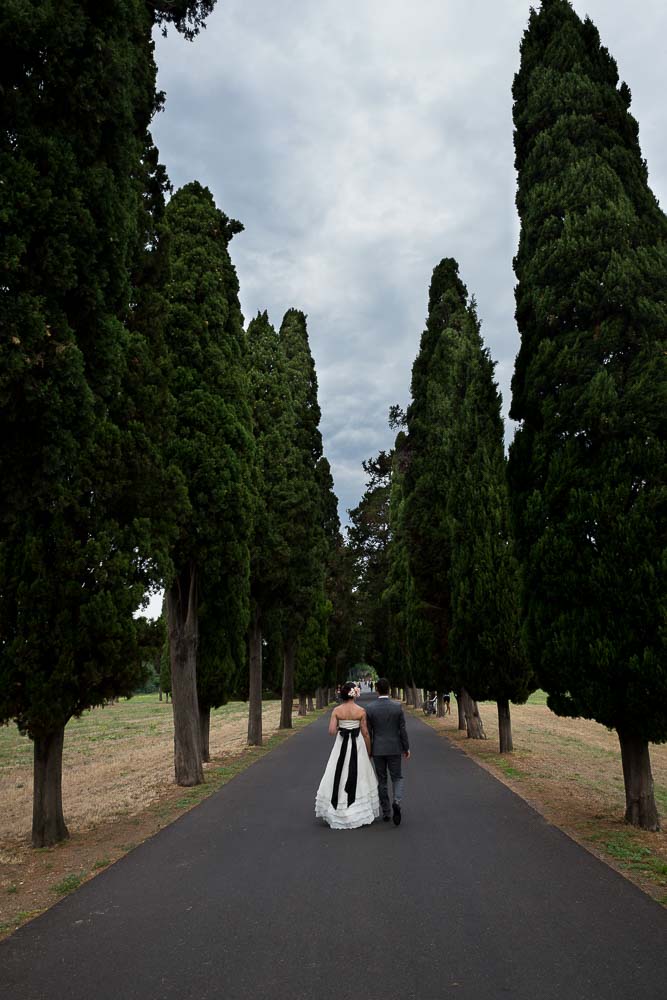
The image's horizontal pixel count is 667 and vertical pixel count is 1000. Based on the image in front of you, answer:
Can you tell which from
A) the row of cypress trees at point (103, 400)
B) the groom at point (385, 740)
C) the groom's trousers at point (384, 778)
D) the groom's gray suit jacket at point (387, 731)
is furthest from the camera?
the groom's gray suit jacket at point (387, 731)

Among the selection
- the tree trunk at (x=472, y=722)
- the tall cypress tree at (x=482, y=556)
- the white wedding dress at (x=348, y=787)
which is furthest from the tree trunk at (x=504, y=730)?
the white wedding dress at (x=348, y=787)

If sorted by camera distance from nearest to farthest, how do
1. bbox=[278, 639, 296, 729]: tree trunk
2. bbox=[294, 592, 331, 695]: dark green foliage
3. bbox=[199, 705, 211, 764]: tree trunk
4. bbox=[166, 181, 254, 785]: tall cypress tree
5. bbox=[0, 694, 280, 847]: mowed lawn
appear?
bbox=[0, 694, 280, 847]: mowed lawn → bbox=[166, 181, 254, 785]: tall cypress tree → bbox=[199, 705, 211, 764]: tree trunk → bbox=[278, 639, 296, 729]: tree trunk → bbox=[294, 592, 331, 695]: dark green foliage

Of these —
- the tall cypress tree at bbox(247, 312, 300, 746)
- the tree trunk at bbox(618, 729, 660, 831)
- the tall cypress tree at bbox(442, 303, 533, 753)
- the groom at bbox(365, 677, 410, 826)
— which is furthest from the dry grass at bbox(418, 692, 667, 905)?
the tall cypress tree at bbox(247, 312, 300, 746)

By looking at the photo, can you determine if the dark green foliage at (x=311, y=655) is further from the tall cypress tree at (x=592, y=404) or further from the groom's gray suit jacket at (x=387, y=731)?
the tall cypress tree at (x=592, y=404)

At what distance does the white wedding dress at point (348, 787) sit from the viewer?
823cm

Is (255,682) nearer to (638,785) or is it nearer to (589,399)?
(638,785)

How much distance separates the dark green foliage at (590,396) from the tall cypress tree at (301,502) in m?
12.5

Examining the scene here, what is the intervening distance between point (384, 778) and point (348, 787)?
796 millimetres

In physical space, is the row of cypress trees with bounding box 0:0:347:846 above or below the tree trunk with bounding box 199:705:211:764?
above

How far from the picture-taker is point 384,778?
8.99 meters

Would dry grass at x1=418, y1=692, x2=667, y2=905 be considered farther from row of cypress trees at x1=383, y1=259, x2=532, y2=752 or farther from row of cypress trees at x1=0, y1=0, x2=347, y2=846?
row of cypress trees at x1=0, y1=0, x2=347, y2=846

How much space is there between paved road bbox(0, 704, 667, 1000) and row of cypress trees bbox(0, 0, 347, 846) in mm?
2742

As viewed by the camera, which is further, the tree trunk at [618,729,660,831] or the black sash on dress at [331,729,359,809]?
the black sash on dress at [331,729,359,809]

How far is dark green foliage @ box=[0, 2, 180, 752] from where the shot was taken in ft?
18.4
